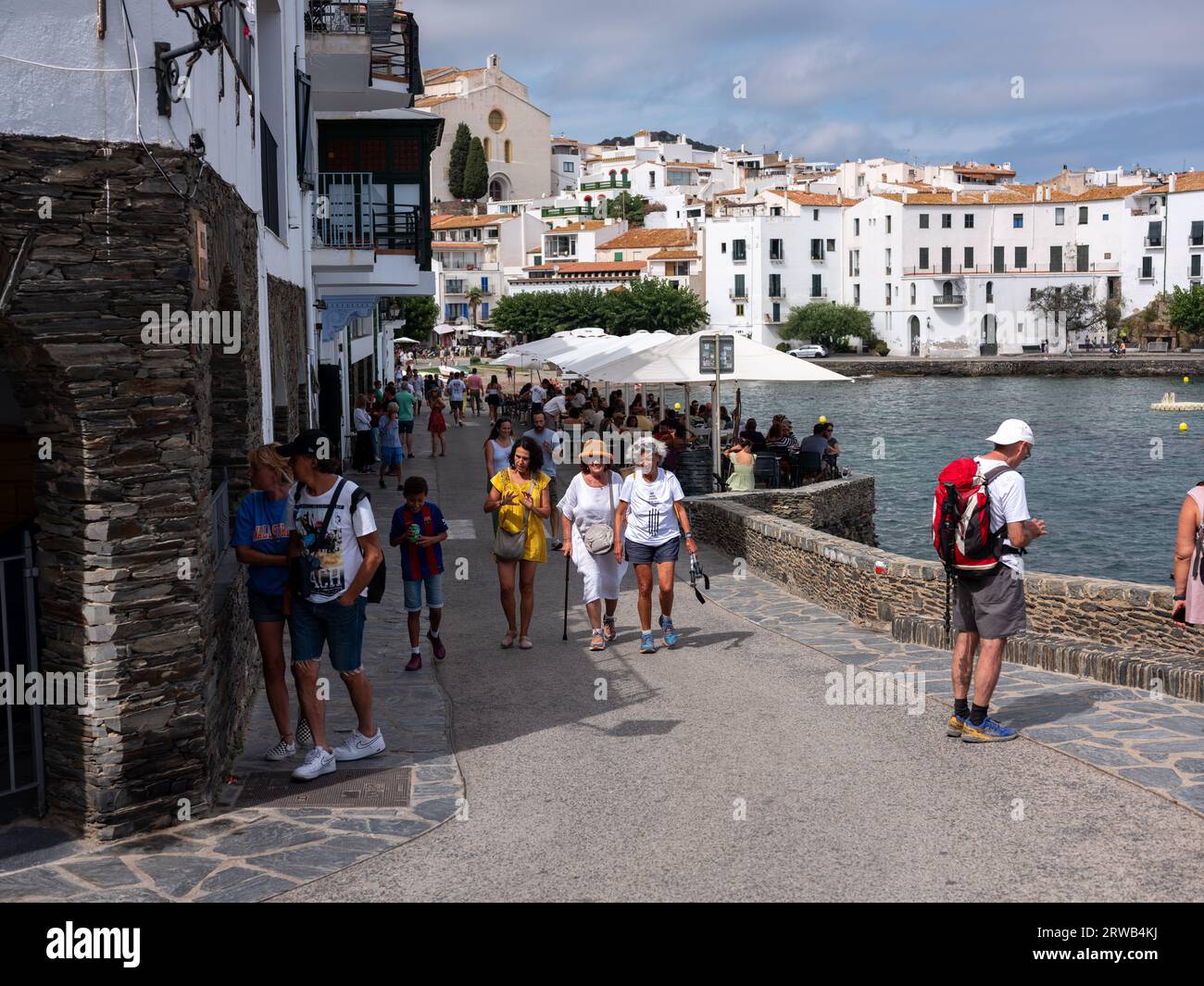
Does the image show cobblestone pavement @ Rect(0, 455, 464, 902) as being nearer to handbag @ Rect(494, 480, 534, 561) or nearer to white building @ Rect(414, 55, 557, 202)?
handbag @ Rect(494, 480, 534, 561)

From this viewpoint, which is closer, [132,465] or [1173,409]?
[132,465]

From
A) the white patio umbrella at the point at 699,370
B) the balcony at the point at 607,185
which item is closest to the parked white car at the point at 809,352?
the balcony at the point at 607,185

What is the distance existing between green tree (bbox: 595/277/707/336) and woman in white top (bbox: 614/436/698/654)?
91615 millimetres

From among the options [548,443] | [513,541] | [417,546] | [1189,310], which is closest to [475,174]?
[1189,310]

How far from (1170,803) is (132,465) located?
556cm

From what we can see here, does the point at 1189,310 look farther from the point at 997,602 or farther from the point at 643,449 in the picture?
the point at 997,602

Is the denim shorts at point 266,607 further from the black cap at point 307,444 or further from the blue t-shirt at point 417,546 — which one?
the blue t-shirt at point 417,546

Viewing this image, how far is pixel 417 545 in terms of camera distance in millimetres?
11125

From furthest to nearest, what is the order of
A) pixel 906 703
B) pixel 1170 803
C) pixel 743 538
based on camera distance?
pixel 743 538 < pixel 906 703 < pixel 1170 803

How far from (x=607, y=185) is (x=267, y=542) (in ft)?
457
